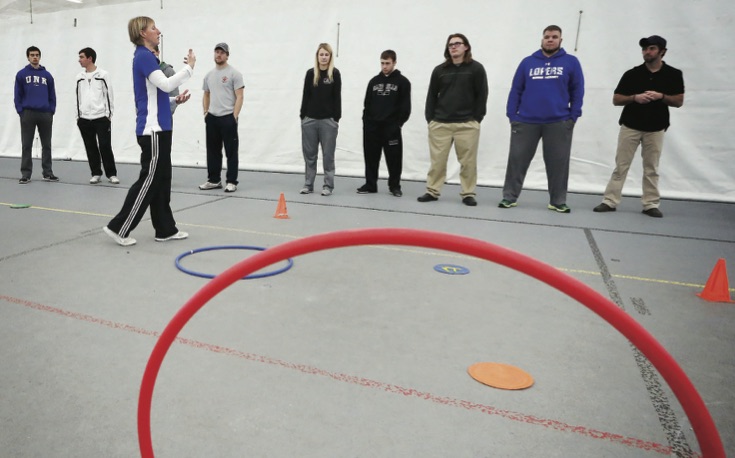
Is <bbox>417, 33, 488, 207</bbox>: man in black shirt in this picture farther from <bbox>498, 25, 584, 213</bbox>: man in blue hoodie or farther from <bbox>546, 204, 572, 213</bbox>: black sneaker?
<bbox>546, 204, 572, 213</bbox>: black sneaker

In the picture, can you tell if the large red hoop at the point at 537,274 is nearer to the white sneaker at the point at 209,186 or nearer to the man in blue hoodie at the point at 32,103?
the white sneaker at the point at 209,186

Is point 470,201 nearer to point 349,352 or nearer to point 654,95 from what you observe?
point 654,95

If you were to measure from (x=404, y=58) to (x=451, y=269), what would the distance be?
5.13 metres

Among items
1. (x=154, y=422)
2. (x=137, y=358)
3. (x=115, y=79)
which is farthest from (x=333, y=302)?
(x=115, y=79)

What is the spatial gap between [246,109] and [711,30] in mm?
6825

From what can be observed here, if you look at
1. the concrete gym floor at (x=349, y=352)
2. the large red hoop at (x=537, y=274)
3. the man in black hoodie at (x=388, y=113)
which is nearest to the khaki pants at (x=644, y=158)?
the concrete gym floor at (x=349, y=352)

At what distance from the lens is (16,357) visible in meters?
1.92

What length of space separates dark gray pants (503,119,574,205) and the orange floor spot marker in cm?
389

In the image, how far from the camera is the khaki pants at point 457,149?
5680mm

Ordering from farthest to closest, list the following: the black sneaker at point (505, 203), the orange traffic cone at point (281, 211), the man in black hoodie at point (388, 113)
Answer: the man in black hoodie at point (388, 113)
the black sneaker at point (505, 203)
the orange traffic cone at point (281, 211)

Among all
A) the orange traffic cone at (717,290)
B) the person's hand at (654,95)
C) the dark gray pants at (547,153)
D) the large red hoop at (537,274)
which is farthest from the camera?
the dark gray pants at (547,153)

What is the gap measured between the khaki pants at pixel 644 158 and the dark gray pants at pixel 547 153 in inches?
21.2

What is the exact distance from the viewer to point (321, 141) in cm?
617

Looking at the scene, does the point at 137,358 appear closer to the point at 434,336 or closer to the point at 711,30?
the point at 434,336
